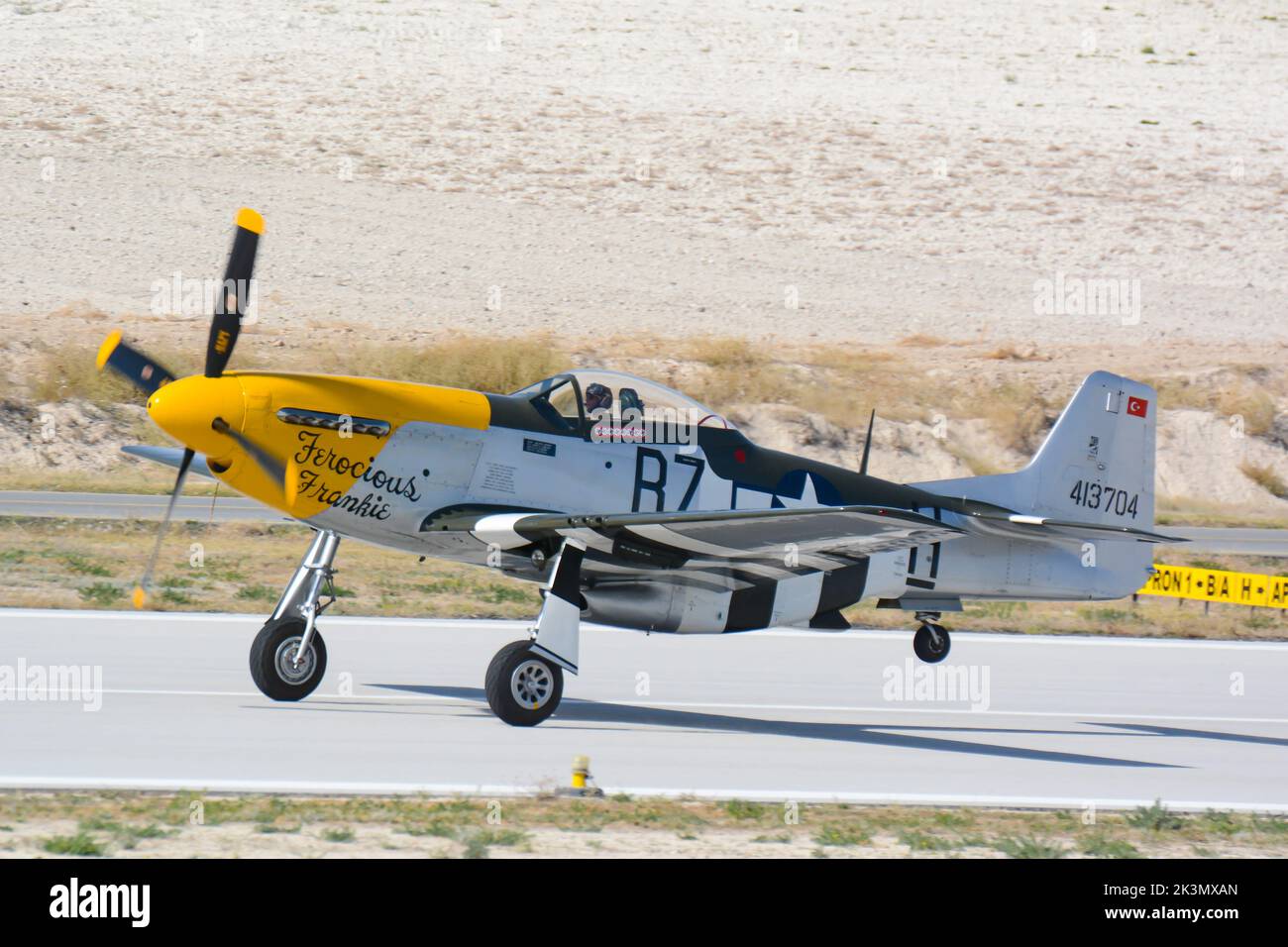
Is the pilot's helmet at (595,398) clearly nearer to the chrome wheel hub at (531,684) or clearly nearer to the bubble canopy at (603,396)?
the bubble canopy at (603,396)

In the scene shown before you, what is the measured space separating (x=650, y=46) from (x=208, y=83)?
19.1 m

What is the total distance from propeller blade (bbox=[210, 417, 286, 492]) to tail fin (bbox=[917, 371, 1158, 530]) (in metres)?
6.33

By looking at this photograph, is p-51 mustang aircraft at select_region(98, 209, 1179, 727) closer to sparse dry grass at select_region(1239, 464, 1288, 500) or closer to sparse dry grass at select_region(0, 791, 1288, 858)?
sparse dry grass at select_region(0, 791, 1288, 858)

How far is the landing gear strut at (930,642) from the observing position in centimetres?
1332

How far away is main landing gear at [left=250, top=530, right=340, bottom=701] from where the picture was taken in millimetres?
11672

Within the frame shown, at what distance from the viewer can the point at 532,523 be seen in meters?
10.8

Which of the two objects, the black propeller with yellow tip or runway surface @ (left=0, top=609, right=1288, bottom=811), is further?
the black propeller with yellow tip

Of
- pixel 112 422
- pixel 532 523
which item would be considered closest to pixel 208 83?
pixel 112 422

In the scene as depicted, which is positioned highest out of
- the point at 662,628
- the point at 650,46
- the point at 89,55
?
the point at 650,46

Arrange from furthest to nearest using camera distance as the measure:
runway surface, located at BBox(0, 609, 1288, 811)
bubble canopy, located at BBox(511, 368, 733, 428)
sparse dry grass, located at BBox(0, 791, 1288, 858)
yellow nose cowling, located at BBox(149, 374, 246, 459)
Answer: bubble canopy, located at BBox(511, 368, 733, 428) < yellow nose cowling, located at BBox(149, 374, 246, 459) < runway surface, located at BBox(0, 609, 1288, 811) < sparse dry grass, located at BBox(0, 791, 1288, 858)

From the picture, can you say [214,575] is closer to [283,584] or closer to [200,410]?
[283,584]

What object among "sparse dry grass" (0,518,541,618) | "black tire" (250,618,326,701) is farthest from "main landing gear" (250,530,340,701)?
"sparse dry grass" (0,518,541,618)

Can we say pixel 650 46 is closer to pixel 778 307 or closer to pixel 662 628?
pixel 778 307

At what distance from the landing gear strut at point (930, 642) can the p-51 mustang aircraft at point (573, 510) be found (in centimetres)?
2
